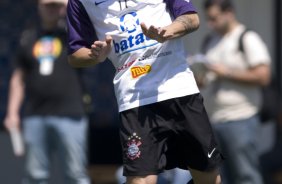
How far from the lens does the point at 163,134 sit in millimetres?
5520

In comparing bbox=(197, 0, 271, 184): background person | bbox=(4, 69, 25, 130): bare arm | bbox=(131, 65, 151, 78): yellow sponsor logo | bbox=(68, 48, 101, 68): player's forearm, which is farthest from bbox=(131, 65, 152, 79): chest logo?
bbox=(4, 69, 25, 130): bare arm

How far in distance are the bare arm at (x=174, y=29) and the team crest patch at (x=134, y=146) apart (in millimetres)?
566

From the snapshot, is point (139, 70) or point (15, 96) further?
point (15, 96)

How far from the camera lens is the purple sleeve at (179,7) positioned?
5.47 metres

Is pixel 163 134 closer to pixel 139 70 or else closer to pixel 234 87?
pixel 139 70

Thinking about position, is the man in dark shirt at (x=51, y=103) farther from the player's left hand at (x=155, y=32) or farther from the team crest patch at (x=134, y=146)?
the player's left hand at (x=155, y=32)

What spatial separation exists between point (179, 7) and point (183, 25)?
15 centimetres

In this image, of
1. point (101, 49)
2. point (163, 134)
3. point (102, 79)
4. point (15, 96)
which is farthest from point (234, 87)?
point (101, 49)

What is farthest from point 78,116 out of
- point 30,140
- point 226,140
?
point 226,140

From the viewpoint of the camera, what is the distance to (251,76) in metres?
8.08

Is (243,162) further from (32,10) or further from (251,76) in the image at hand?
(32,10)

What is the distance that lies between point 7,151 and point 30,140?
2.01 meters

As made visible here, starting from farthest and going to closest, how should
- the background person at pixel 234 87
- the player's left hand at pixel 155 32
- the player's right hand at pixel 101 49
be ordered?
the background person at pixel 234 87
the player's right hand at pixel 101 49
the player's left hand at pixel 155 32

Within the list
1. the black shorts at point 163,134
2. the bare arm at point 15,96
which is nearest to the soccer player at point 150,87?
the black shorts at point 163,134
